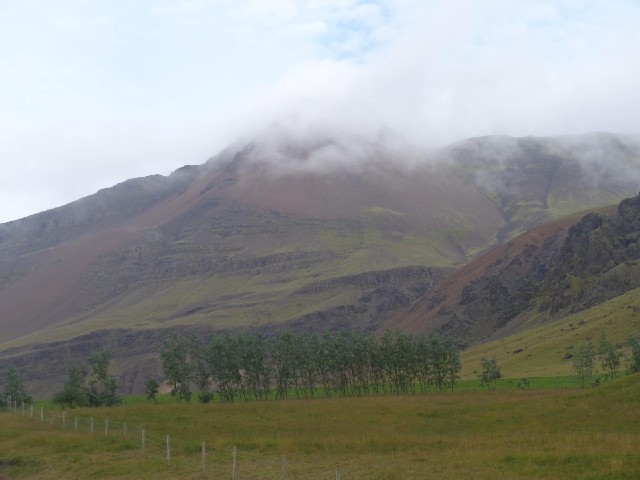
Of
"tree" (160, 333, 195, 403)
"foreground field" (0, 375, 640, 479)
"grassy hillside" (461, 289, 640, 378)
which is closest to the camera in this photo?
"foreground field" (0, 375, 640, 479)

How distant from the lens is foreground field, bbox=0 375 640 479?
38156mm

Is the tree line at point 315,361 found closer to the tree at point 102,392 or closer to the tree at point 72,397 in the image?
the tree at point 102,392

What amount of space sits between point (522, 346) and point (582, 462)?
147 metres

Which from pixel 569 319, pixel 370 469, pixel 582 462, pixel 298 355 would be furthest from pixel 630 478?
pixel 569 319

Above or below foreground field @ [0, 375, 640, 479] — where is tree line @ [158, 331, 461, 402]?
above

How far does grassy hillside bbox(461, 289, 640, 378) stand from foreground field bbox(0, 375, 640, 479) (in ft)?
260

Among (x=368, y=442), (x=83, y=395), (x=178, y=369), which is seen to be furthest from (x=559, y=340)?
(x=368, y=442)

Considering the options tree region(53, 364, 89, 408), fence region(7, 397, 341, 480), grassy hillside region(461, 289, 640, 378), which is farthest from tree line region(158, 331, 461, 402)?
fence region(7, 397, 341, 480)

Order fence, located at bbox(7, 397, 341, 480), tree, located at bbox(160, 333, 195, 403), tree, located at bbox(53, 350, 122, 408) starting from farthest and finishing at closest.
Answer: tree, located at bbox(160, 333, 195, 403), tree, located at bbox(53, 350, 122, 408), fence, located at bbox(7, 397, 341, 480)

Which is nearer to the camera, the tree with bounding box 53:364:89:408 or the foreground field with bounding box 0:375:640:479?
the foreground field with bounding box 0:375:640:479

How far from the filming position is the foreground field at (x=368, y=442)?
38156 mm

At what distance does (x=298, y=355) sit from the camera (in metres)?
142

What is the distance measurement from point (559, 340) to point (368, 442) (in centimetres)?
12724

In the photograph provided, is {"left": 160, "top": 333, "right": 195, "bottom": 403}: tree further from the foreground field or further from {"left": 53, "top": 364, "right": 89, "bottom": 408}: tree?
the foreground field
